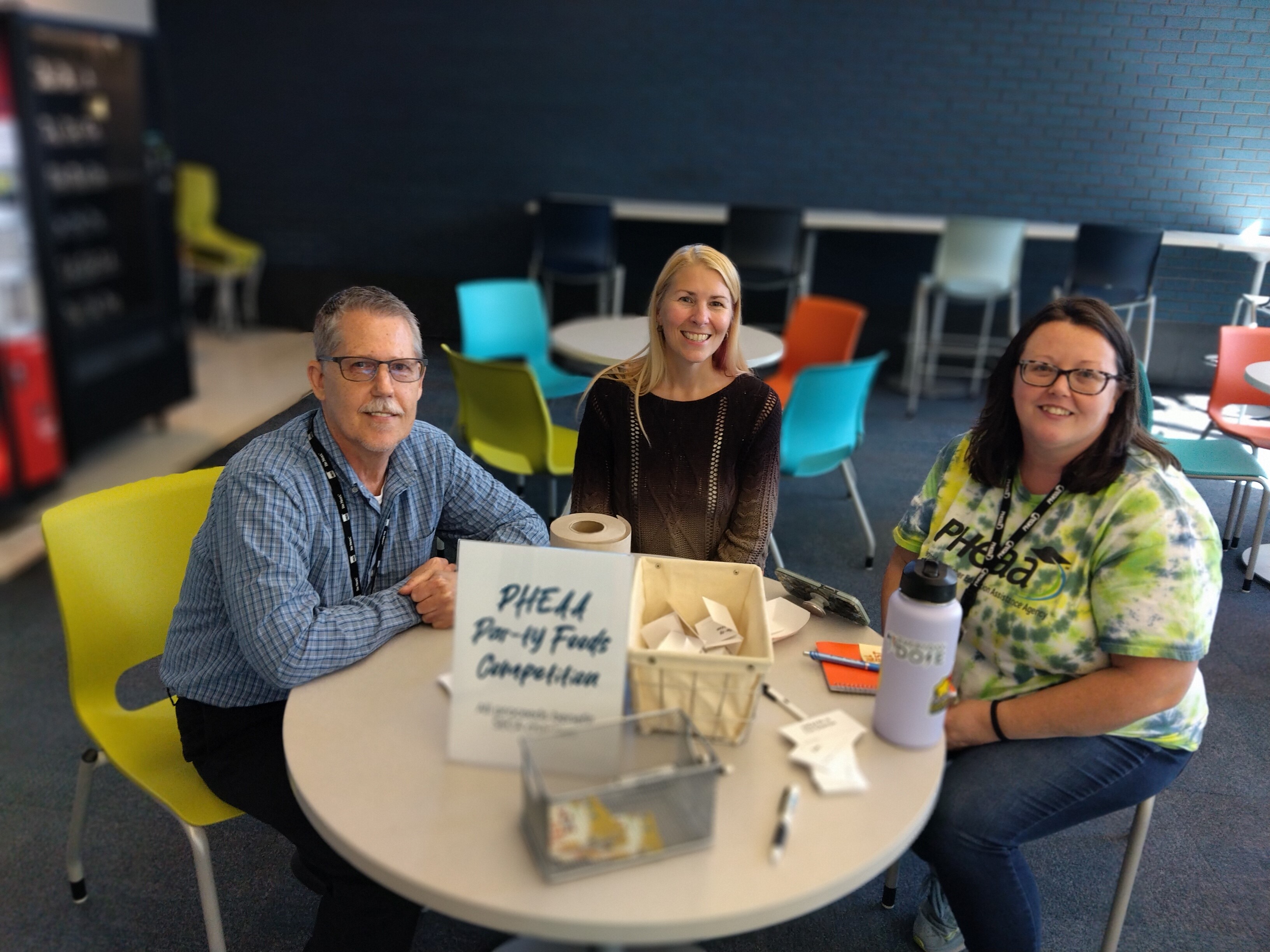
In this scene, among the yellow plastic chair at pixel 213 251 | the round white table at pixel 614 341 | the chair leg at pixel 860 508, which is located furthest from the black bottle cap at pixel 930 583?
the yellow plastic chair at pixel 213 251

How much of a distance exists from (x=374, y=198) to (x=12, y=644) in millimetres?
4338

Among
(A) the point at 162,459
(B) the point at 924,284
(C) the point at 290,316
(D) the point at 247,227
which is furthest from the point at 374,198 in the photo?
(B) the point at 924,284

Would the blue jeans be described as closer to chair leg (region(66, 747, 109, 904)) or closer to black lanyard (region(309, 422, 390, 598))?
black lanyard (region(309, 422, 390, 598))

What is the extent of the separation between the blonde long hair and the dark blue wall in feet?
9.63

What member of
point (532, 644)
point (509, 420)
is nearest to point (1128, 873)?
point (532, 644)

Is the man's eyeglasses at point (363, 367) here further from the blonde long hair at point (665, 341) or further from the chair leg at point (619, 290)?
the chair leg at point (619, 290)

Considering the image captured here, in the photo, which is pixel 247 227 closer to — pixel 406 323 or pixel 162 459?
pixel 162 459

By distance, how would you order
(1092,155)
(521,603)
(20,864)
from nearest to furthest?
1. (521,603)
2. (20,864)
3. (1092,155)

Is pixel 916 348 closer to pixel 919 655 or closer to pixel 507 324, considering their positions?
pixel 507 324

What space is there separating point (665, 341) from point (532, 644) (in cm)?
105

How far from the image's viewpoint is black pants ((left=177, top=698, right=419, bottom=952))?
1.36m

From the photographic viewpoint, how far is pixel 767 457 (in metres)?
2.02

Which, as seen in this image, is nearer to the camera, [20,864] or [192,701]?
[192,701]

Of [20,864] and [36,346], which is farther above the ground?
[36,346]
